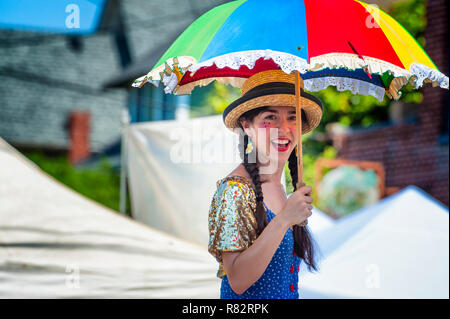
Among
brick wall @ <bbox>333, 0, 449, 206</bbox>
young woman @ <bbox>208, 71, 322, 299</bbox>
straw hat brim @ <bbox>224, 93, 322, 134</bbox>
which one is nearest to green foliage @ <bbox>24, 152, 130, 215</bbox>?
brick wall @ <bbox>333, 0, 449, 206</bbox>

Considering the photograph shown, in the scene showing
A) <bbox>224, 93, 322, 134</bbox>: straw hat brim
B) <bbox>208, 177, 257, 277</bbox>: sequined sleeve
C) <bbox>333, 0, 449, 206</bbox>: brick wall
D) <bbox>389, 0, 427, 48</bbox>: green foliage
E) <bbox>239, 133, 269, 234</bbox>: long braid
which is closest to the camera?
<bbox>208, 177, 257, 277</bbox>: sequined sleeve

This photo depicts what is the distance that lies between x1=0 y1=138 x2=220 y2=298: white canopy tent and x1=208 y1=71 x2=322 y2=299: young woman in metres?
1.95

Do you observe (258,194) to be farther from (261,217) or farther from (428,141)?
(428,141)

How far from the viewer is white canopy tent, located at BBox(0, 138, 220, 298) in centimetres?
388

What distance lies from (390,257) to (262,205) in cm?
288

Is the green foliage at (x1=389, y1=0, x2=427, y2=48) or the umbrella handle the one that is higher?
the green foliage at (x1=389, y1=0, x2=427, y2=48)

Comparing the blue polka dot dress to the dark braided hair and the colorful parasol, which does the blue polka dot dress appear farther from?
the colorful parasol

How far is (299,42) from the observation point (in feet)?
6.88

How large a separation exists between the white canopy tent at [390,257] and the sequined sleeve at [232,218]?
7.62ft

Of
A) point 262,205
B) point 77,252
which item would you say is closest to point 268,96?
point 262,205

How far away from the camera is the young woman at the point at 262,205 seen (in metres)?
2.11
